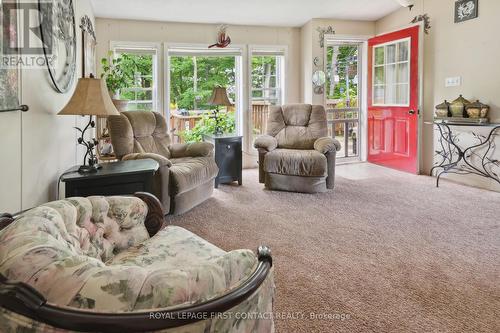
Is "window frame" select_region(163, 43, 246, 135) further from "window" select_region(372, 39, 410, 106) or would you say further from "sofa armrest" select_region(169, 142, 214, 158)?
"window" select_region(372, 39, 410, 106)

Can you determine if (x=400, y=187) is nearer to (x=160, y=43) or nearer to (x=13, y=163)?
(x=160, y=43)

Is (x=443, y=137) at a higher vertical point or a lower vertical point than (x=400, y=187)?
higher

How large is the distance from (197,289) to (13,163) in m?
1.39

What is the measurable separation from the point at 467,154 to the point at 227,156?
2.98 m

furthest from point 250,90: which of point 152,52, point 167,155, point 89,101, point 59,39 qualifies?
point 89,101

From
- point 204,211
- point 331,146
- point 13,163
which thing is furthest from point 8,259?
point 331,146

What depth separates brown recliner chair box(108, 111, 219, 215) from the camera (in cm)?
355

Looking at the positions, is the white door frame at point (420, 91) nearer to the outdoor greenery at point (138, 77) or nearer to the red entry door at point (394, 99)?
the red entry door at point (394, 99)

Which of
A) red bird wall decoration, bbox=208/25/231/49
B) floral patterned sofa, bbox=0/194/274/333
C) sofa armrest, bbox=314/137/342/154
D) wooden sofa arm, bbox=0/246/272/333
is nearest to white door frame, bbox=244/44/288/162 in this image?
red bird wall decoration, bbox=208/25/231/49

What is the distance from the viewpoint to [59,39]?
107 inches

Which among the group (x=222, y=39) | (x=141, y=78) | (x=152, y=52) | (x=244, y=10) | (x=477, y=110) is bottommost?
(x=477, y=110)

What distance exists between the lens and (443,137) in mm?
5145

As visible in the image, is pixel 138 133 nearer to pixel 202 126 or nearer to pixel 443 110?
pixel 202 126

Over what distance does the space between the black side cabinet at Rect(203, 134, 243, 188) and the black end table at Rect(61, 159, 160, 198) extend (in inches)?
73.3
